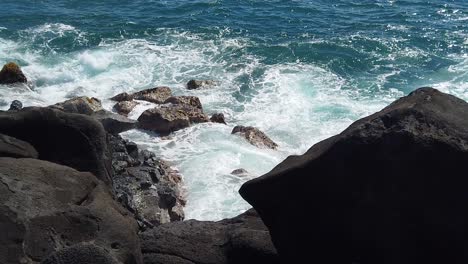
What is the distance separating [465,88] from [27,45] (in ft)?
63.0

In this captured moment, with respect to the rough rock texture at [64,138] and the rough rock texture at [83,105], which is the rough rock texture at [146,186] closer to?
the rough rock texture at [64,138]

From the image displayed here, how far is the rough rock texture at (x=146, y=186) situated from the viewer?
1387 cm

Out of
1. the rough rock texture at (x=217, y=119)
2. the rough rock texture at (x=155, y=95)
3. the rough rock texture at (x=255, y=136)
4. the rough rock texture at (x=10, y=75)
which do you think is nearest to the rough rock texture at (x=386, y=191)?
the rough rock texture at (x=255, y=136)

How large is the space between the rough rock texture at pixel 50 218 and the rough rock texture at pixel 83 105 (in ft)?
35.1

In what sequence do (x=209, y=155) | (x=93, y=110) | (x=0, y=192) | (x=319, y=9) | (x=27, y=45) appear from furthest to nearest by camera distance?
(x=319, y=9) → (x=27, y=45) → (x=93, y=110) → (x=209, y=155) → (x=0, y=192)

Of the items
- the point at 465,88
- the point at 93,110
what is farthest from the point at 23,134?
the point at 465,88

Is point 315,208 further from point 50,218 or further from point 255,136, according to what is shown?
point 255,136

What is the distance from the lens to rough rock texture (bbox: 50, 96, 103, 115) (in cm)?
1975

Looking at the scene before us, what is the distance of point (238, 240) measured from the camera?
30.2 ft

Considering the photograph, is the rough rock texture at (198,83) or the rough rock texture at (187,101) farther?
the rough rock texture at (198,83)

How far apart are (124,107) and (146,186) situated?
728 cm

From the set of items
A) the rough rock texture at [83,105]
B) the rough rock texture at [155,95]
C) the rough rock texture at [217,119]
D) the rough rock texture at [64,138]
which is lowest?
the rough rock texture at [217,119]

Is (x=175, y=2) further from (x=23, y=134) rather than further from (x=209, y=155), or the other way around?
(x=23, y=134)

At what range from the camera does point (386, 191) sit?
781cm
